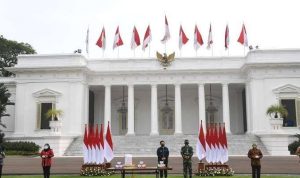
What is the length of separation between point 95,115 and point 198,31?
44.0 feet

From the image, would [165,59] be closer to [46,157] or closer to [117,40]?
[117,40]

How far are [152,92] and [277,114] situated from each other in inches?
445

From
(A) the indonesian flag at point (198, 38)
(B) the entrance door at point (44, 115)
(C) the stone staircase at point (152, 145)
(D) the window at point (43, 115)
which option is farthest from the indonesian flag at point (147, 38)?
(B) the entrance door at point (44, 115)

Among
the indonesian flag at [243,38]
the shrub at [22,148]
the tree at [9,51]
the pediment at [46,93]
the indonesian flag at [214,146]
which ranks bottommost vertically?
the shrub at [22,148]

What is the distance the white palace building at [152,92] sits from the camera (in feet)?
110

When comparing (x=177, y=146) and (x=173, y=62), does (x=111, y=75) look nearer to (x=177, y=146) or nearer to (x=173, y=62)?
(x=173, y=62)

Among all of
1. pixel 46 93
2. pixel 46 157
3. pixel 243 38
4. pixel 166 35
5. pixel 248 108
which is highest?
pixel 166 35

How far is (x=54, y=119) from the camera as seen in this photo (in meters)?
34.6

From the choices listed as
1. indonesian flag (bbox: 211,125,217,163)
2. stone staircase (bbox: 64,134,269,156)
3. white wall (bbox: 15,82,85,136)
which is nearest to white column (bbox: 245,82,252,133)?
stone staircase (bbox: 64,134,269,156)

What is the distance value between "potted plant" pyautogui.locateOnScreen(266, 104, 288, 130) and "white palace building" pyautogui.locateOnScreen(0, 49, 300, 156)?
0.10m

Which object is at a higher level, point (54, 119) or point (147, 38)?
point (147, 38)

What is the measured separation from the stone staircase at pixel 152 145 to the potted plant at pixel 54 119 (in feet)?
6.25

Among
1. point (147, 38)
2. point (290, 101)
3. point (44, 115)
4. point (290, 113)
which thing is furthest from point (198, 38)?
point (44, 115)

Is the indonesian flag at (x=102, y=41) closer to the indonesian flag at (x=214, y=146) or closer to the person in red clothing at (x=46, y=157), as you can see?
the indonesian flag at (x=214, y=146)
